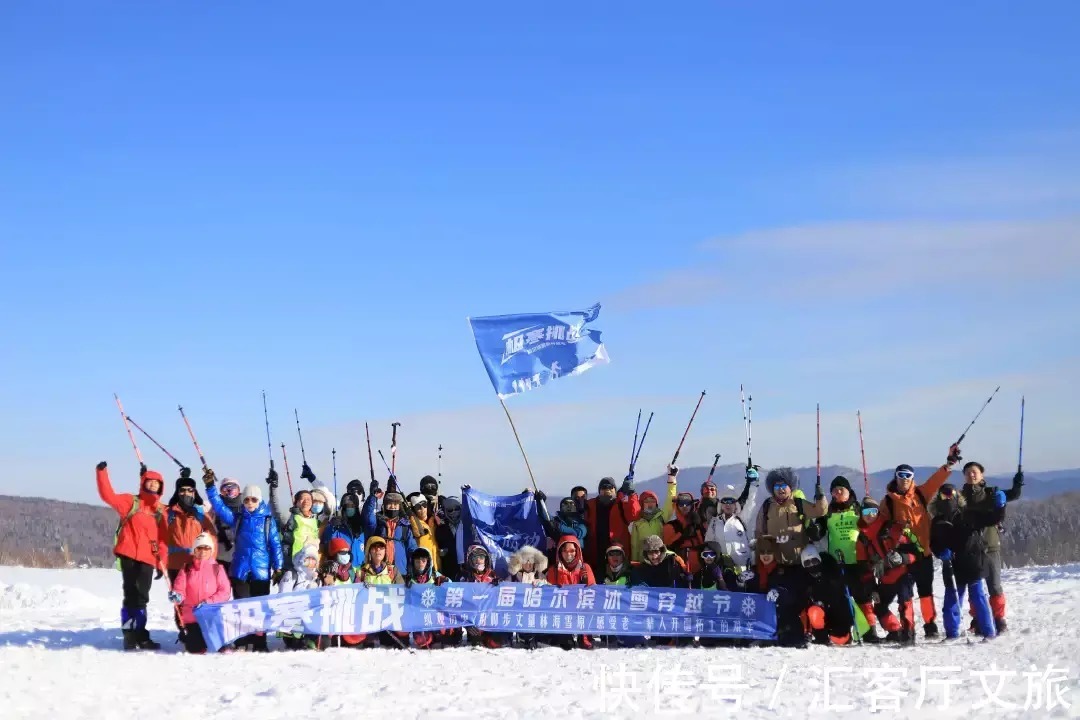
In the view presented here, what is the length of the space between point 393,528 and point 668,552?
2880 mm

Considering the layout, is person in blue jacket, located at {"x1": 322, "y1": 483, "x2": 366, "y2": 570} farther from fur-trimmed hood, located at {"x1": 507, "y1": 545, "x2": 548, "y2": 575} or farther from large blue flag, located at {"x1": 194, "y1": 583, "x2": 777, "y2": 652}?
fur-trimmed hood, located at {"x1": 507, "y1": 545, "x2": 548, "y2": 575}

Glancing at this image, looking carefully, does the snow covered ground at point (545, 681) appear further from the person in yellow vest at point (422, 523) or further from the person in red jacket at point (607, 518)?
the person in red jacket at point (607, 518)

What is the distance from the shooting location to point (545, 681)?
945 cm

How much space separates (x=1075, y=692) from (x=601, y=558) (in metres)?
5.53

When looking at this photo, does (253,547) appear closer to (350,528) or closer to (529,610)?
(350,528)

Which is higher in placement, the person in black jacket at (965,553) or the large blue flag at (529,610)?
the person in black jacket at (965,553)

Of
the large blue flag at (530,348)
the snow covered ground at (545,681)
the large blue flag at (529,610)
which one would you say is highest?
the large blue flag at (530,348)

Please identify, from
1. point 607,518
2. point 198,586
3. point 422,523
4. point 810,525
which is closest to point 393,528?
point 422,523

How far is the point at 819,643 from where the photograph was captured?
1151cm

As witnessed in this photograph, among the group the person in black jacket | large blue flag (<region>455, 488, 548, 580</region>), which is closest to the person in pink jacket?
large blue flag (<region>455, 488, 548, 580</region>)

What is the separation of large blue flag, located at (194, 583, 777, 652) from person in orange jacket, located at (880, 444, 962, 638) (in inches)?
57.9

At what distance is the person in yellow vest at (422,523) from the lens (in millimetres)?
12367

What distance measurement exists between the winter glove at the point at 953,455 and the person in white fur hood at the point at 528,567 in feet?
13.8

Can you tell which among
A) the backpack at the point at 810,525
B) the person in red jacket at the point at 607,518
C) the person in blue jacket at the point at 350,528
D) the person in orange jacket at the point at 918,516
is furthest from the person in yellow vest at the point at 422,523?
the person in orange jacket at the point at 918,516
